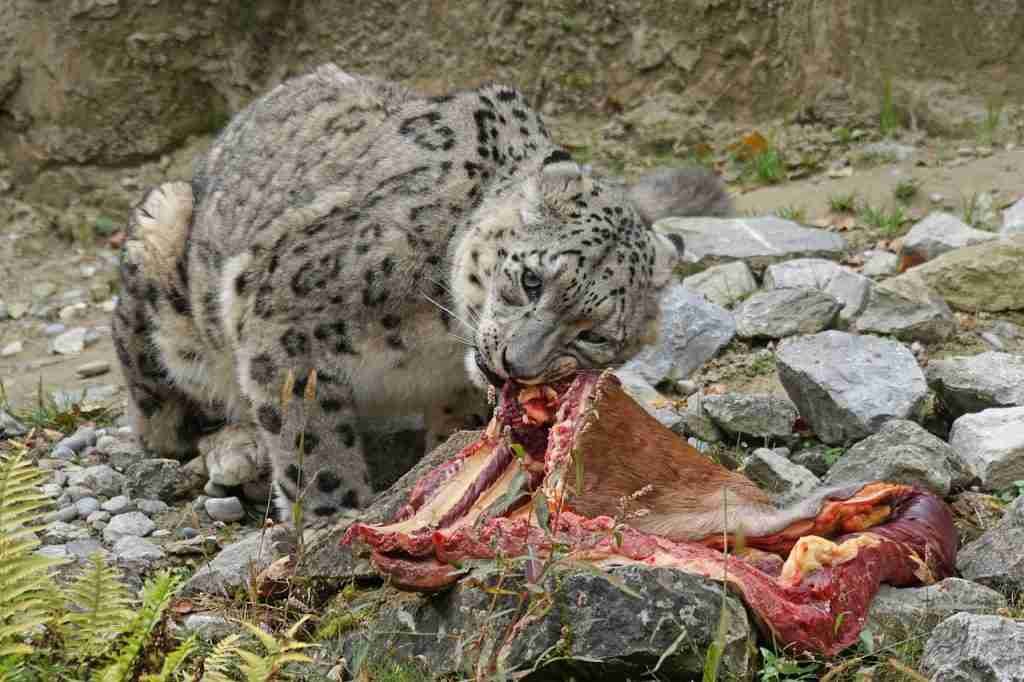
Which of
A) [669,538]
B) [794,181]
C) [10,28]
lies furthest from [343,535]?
[10,28]

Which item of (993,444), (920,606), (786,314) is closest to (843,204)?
(786,314)

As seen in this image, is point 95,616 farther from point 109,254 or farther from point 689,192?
point 109,254

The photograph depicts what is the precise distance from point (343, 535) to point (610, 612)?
49.4 inches

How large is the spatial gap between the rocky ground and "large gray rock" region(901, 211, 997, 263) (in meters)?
0.02

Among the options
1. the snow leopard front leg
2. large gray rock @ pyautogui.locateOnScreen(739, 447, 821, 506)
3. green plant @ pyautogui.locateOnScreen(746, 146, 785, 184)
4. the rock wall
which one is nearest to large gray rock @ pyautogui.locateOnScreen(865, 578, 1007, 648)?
large gray rock @ pyautogui.locateOnScreen(739, 447, 821, 506)

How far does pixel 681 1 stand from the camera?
35.3ft

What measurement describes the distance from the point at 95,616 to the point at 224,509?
8.23ft

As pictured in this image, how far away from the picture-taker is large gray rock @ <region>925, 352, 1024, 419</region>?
20.0 ft

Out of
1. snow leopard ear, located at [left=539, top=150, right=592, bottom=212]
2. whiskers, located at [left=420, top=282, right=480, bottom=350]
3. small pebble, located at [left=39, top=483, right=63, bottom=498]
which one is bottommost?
small pebble, located at [left=39, top=483, right=63, bottom=498]

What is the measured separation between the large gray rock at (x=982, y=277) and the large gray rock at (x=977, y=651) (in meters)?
3.69

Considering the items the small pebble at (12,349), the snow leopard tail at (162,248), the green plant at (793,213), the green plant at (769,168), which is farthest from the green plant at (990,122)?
the small pebble at (12,349)

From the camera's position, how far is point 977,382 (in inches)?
Answer: 243

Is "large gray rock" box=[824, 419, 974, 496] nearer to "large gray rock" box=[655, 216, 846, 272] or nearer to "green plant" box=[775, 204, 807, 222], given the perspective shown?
"large gray rock" box=[655, 216, 846, 272]

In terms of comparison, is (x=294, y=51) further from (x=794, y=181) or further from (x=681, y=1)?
(x=794, y=181)
